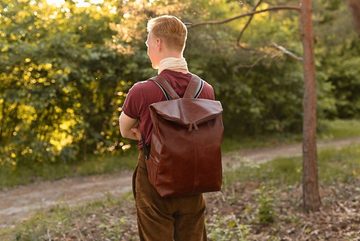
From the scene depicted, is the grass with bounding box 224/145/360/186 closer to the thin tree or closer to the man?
the thin tree

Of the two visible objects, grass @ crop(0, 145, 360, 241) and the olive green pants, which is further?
grass @ crop(0, 145, 360, 241)

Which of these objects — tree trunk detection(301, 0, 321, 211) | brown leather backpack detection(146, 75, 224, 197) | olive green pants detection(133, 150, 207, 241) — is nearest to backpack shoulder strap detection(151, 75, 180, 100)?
brown leather backpack detection(146, 75, 224, 197)

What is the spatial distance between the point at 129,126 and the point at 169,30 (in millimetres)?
589

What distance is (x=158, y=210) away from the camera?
2984mm

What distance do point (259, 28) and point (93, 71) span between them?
16.8ft

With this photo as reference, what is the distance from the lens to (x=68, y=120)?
36.3 ft

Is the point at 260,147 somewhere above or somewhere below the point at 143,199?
below

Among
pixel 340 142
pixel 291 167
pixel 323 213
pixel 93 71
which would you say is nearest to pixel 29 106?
pixel 93 71

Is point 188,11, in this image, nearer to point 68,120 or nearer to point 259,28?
point 68,120

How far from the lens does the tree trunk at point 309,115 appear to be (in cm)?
691

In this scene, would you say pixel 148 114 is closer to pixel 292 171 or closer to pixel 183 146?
pixel 183 146

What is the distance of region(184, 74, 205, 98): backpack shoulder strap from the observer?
2992 millimetres

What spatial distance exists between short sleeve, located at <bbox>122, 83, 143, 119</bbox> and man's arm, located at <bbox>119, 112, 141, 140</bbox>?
3 centimetres

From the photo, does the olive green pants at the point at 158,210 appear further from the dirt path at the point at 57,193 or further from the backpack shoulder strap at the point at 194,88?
the dirt path at the point at 57,193
